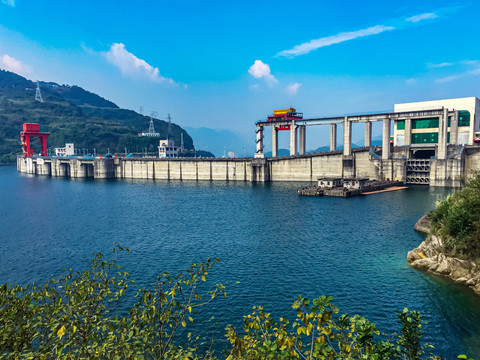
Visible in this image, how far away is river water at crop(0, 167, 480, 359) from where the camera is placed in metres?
32.7

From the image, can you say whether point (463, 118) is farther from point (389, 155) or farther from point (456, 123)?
point (389, 155)

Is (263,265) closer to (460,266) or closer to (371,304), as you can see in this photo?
(371,304)

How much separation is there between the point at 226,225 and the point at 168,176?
104 meters

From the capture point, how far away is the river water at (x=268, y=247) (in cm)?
3269

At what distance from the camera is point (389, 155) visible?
126m

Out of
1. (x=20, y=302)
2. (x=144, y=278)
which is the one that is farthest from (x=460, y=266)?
(x=20, y=302)

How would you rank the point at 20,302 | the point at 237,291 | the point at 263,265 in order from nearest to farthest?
1. the point at 20,302
2. the point at 237,291
3. the point at 263,265

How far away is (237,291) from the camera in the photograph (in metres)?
36.2

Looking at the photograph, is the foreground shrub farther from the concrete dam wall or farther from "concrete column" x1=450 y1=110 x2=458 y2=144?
"concrete column" x1=450 y1=110 x2=458 y2=144

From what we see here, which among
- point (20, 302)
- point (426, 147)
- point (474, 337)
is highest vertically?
point (426, 147)

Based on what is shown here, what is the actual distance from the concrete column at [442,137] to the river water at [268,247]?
14.4m

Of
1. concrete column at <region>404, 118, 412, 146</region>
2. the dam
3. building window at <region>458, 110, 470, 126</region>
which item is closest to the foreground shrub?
the dam

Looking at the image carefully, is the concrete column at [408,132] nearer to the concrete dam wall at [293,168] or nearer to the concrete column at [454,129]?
the concrete dam wall at [293,168]

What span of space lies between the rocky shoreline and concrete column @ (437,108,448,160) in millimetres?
80114
